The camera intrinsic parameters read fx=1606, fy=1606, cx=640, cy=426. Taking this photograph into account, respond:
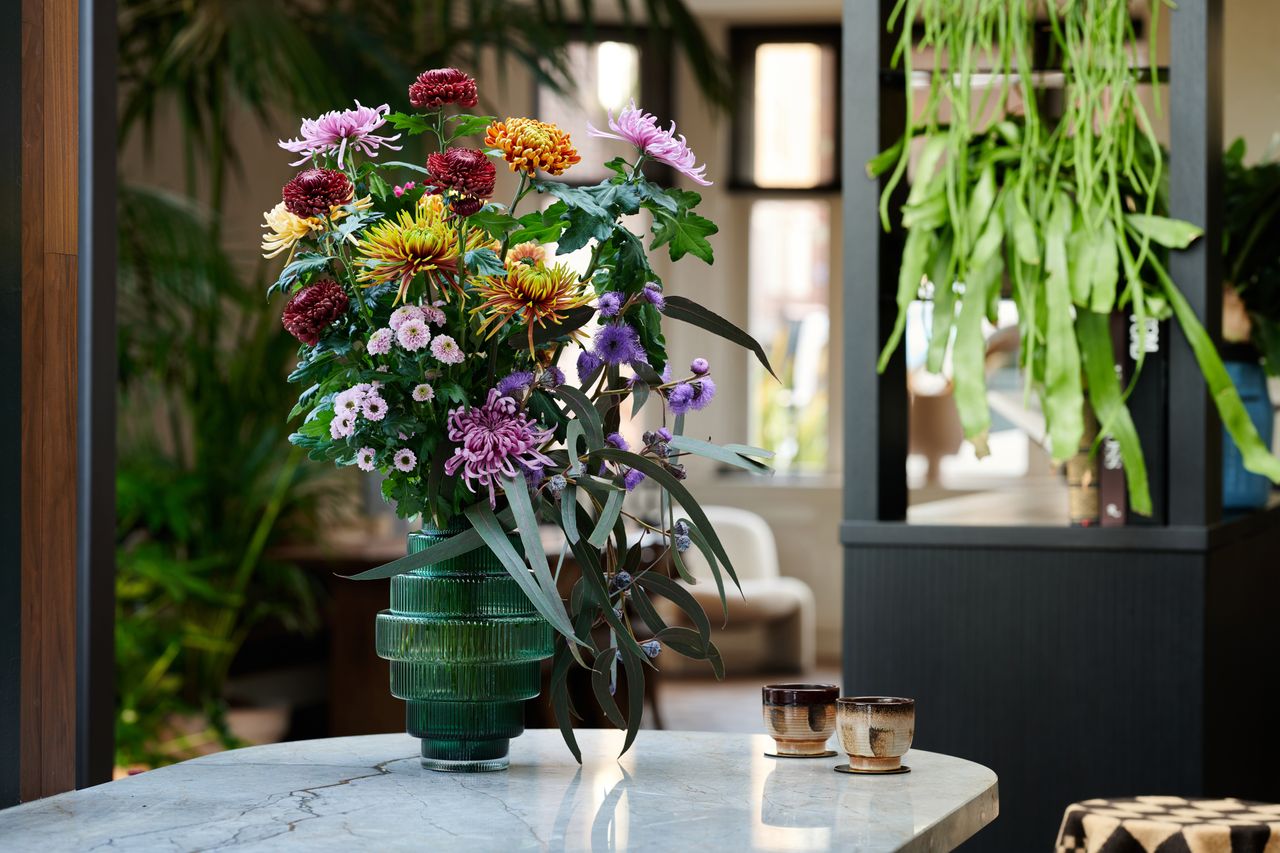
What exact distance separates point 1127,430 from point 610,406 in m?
1.21

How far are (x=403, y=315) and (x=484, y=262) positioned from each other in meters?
0.08

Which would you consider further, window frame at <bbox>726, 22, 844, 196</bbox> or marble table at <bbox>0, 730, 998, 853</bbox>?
window frame at <bbox>726, 22, 844, 196</bbox>

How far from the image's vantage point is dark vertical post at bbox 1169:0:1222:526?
236cm

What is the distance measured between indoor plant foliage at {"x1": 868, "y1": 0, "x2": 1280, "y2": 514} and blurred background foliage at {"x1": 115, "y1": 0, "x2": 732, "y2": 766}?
5.70ft

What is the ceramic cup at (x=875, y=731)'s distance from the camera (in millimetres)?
1392

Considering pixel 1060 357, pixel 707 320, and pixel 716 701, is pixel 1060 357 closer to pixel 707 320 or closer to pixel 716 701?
pixel 707 320

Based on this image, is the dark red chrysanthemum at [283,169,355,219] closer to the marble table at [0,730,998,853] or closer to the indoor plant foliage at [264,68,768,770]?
the indoor plant foliage at [264,68,768,770]

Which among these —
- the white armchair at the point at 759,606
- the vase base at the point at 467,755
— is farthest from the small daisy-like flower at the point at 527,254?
the white armchair at the point at 759,606

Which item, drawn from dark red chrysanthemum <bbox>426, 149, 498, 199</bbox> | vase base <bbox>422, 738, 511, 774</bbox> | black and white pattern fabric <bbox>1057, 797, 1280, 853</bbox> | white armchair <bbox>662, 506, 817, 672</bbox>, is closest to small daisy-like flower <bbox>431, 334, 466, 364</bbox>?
dark red chrysanthemum <bbox>426, 149, 498, 199</bbox>

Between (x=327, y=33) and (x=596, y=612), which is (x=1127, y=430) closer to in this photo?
(x=596, y=612)

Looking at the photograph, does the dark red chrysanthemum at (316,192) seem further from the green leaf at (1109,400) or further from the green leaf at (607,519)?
the green leaf at (1109,400)

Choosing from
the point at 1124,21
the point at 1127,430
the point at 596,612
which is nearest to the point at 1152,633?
the point at 1127,430

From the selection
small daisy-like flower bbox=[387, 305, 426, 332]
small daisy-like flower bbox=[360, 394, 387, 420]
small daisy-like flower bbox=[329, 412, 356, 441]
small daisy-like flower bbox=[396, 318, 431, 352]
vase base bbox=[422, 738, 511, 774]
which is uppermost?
small daisy-like flower bbox=[387, 305, 426, 332]

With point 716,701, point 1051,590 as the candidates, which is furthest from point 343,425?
point 716,701
